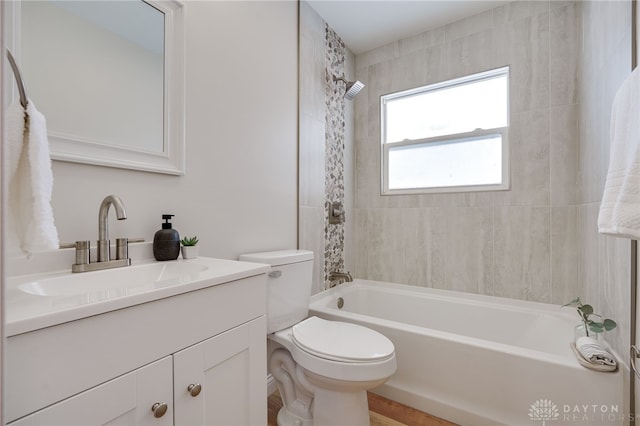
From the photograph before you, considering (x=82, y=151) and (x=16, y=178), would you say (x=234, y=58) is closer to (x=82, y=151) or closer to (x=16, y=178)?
(x=82, y=151)

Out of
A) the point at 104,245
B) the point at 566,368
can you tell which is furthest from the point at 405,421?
the point at 104,245

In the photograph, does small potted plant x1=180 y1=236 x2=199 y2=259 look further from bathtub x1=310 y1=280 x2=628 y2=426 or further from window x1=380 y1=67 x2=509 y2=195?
window x1=380 y1=67 x2=509 y2=195

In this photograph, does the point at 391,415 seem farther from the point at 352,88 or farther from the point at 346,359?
the point at 352,88

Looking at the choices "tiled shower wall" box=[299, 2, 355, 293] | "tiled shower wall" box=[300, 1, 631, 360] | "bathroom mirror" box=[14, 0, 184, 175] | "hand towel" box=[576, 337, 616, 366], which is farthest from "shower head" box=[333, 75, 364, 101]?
"hand towel" box=[576, 337, 616, 366]

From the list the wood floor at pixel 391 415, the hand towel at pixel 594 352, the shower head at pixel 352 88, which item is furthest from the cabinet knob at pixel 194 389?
the shower head at pixel 352 88

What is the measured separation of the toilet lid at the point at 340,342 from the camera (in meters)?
1.21

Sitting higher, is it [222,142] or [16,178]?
[222,142]

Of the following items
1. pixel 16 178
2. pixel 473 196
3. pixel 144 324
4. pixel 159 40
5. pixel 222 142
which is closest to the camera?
pixel 16 178

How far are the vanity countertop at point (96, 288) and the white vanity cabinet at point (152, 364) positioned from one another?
0.02 meters

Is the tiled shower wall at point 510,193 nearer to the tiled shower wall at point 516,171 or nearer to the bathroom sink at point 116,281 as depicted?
the tiled shower wall at point 516,171

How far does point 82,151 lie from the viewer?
97 cm

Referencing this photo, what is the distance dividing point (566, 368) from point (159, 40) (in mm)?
2191

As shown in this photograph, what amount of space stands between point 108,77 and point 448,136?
7.10 ft

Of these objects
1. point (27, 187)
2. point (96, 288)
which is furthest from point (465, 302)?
point (27, 187)
